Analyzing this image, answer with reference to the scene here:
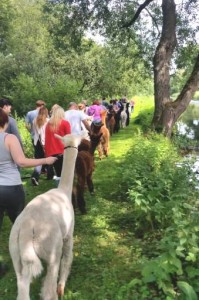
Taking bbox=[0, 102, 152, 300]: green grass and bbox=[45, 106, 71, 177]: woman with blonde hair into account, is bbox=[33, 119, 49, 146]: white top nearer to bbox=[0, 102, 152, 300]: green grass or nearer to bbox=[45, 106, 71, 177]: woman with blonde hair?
bbox=[0, 102, 152, 300]: green grass

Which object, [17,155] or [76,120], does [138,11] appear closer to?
[76,120]

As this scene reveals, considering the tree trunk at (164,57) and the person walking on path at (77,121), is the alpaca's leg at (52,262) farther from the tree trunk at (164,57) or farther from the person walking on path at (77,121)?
the tree trunk at (164,57)

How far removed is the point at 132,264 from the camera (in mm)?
4922

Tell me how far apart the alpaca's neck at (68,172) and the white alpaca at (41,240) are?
12.4 inches

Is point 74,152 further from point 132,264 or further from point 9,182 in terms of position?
point 132,264

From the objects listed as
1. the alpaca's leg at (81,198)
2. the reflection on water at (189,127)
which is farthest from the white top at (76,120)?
the reflection on water at (189,127)

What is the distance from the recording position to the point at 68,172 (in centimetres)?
459

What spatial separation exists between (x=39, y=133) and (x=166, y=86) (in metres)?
5.53

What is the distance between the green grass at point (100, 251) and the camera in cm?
434

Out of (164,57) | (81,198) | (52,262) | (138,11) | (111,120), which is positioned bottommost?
(81,198)

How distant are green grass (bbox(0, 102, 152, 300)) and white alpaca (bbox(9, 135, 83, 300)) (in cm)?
42

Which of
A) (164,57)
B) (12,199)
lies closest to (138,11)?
(164,57)

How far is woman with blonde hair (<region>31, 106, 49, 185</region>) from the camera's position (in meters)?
8.76

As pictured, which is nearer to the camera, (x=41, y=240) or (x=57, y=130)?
(x=41, y=240)
